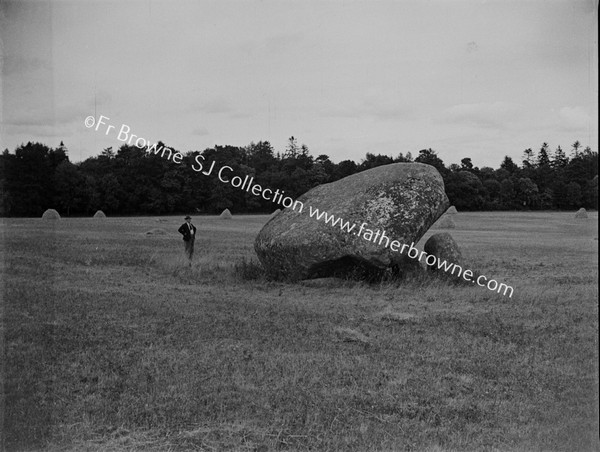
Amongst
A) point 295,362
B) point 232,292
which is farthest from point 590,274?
point 295,362

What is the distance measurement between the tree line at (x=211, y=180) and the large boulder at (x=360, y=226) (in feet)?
5.20

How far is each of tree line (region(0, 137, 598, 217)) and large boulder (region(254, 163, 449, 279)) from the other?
158 cm

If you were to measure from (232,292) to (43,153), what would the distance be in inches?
198

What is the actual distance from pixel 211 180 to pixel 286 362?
33.9 ft

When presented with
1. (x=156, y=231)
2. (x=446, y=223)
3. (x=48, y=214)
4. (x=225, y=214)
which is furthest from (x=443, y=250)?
(x=446, y=223)

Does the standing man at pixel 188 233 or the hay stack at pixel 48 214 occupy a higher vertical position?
the hay stack at pixel 48 214

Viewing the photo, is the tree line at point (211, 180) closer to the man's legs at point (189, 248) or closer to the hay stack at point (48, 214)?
the hay stack at point (48, 214)

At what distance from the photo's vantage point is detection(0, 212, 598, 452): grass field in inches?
178

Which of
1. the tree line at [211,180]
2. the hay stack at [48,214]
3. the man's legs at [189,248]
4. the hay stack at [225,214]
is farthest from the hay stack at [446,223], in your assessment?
the hay stack at [48,214]

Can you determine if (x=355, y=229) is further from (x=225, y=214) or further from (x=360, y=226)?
(x=225, y=214)

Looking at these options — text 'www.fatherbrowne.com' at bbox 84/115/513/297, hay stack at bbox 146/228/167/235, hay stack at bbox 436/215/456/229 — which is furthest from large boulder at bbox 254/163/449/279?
hay stack at bbox 436/215/456/229

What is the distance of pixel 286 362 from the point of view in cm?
635

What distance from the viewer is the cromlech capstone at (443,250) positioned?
1251 centimetres

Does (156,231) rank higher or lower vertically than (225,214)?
lower
